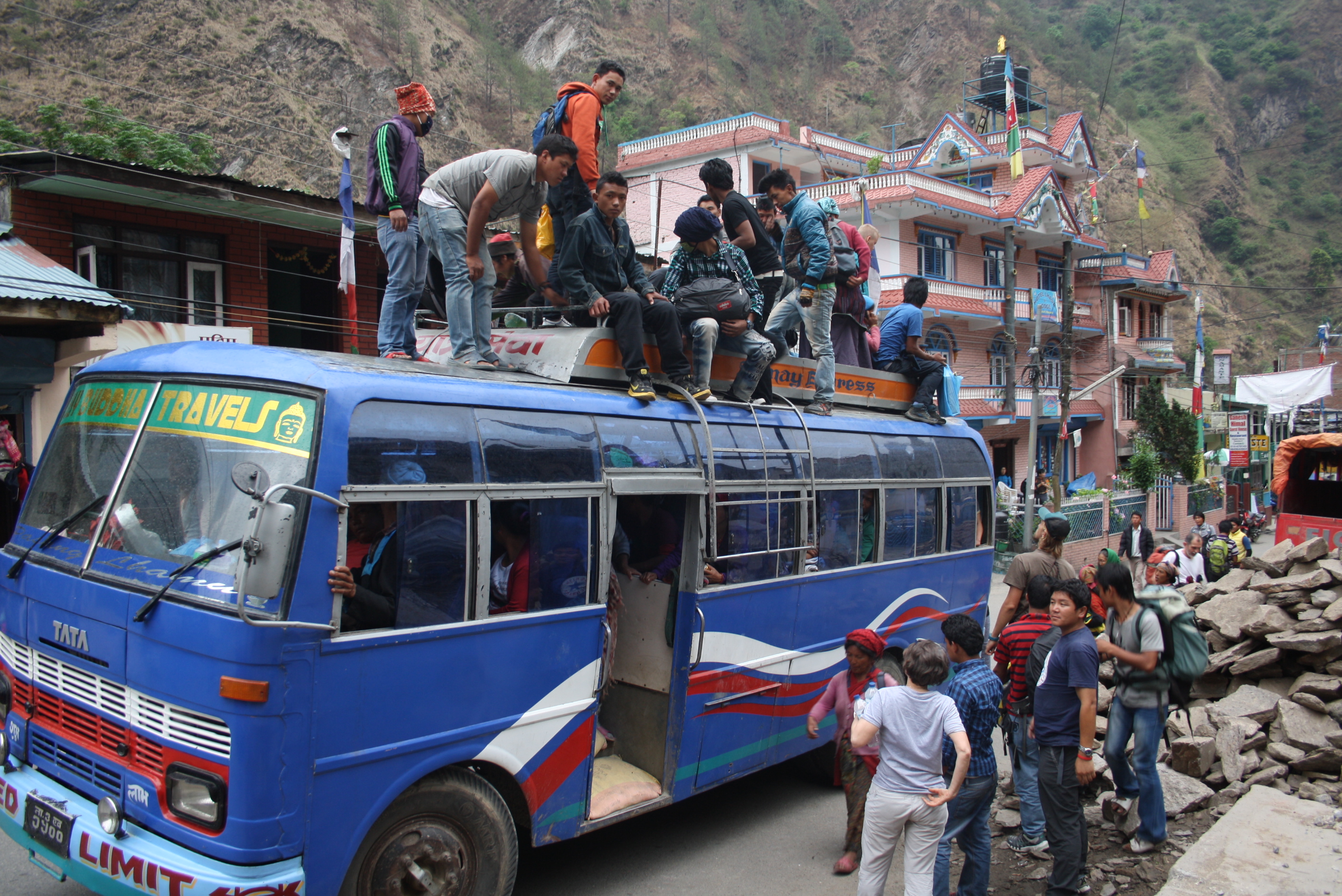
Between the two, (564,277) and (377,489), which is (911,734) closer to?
(377,489)

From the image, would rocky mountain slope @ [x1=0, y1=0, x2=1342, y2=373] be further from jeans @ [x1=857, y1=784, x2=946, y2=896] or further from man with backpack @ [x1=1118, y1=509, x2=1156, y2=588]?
jeans @ [x1=857, y1=784, x2=946, y2=896]

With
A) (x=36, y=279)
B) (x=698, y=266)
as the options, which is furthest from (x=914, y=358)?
(x=36, y=279)

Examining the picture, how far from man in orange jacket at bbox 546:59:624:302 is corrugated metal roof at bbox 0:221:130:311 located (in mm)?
6295

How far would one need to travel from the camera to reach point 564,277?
576cm

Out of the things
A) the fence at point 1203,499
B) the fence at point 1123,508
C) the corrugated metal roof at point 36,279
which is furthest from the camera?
the fence at point 1203,499

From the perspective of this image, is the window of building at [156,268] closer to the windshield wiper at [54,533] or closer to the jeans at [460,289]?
the jeans at [460,289]

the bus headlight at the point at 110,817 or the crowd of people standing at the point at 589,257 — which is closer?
the bus headlight at the point at 110,817

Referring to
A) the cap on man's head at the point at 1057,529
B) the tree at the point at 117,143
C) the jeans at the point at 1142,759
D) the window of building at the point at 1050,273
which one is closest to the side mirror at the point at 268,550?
the jeans at the point at 1142,759

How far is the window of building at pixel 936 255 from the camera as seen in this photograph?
98.9ft

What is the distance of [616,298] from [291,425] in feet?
8.08

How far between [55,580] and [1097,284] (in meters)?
41.4

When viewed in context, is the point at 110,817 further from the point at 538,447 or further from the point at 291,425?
the point at 538,447

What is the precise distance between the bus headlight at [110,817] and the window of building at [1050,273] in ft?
125

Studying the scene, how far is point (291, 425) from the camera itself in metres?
3.72
